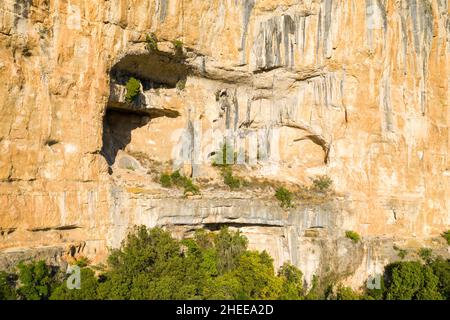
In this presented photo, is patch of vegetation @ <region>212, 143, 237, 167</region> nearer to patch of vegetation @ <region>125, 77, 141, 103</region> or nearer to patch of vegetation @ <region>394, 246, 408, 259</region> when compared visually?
patch of vegetation @ <region>125, 77, 141, 103</region>

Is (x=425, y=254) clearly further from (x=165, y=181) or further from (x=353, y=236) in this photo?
(x=165, y=181)

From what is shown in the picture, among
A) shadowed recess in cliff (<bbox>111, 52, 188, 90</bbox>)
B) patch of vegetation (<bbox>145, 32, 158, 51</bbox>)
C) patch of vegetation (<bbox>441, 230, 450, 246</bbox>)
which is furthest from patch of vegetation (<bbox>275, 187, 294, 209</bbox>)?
patch of vegetation (<bbox>441, 230, 450, 246</bbox>)

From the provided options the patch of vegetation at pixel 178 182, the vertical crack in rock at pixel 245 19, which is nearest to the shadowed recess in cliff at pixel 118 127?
the patch of vegetation at pixel 178 182

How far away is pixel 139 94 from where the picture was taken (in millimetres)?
26344

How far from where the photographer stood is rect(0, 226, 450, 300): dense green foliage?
16688mm

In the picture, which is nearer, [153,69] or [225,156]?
[153,69]

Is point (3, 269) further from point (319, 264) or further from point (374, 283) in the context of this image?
point (374, 283)

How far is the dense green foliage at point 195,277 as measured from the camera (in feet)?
54.7

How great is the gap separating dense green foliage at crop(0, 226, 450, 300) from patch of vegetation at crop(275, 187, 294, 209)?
3.10 metres

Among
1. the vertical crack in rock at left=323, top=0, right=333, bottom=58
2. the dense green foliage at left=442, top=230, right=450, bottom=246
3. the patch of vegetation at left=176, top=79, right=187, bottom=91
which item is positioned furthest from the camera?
the dense green foliage at left=442, top=230, right=450, bottom=246

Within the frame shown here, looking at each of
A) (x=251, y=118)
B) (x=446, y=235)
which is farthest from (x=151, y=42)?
(x=446, y=235)

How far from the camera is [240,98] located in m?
30.5

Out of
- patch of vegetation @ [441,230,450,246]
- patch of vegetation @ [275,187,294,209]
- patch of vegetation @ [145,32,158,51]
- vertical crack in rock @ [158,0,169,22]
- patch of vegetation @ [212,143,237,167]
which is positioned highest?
vertical crack in rock @ [158,0,169,22]

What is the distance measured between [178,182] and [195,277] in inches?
269
